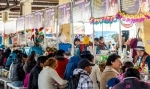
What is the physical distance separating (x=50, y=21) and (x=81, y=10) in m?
2.06

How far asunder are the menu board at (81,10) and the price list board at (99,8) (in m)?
0.23

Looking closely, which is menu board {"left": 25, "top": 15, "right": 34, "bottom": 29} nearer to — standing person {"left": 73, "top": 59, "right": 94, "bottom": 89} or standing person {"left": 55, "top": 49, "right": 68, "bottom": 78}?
standing person {"left": 55, "top": 49, "right": 68, "bottom": 78}

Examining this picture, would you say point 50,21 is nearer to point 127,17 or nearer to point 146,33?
point 146,33

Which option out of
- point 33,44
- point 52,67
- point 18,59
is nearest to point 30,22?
point 33,44

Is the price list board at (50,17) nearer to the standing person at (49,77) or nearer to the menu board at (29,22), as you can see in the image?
the menu board at (29,22)

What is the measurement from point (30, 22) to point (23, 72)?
280 cm

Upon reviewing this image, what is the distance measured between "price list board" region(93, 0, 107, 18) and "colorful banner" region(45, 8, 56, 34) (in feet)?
8.10

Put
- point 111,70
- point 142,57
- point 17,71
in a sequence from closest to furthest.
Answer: point 111,70
point 142,57
point 17,71

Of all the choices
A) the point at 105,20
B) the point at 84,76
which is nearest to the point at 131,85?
the point at 84,76

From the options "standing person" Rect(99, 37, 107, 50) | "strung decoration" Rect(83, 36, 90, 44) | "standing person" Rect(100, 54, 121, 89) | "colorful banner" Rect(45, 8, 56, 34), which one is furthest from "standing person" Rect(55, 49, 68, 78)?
"colorful banner" Rect(45, 8, 56, 34)

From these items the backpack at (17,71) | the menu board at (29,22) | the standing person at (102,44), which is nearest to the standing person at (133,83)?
the standing person at (102,44)

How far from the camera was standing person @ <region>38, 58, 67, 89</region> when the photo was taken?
5512mm

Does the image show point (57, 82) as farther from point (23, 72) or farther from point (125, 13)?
point (23, 72)

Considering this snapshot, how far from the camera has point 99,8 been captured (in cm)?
657
